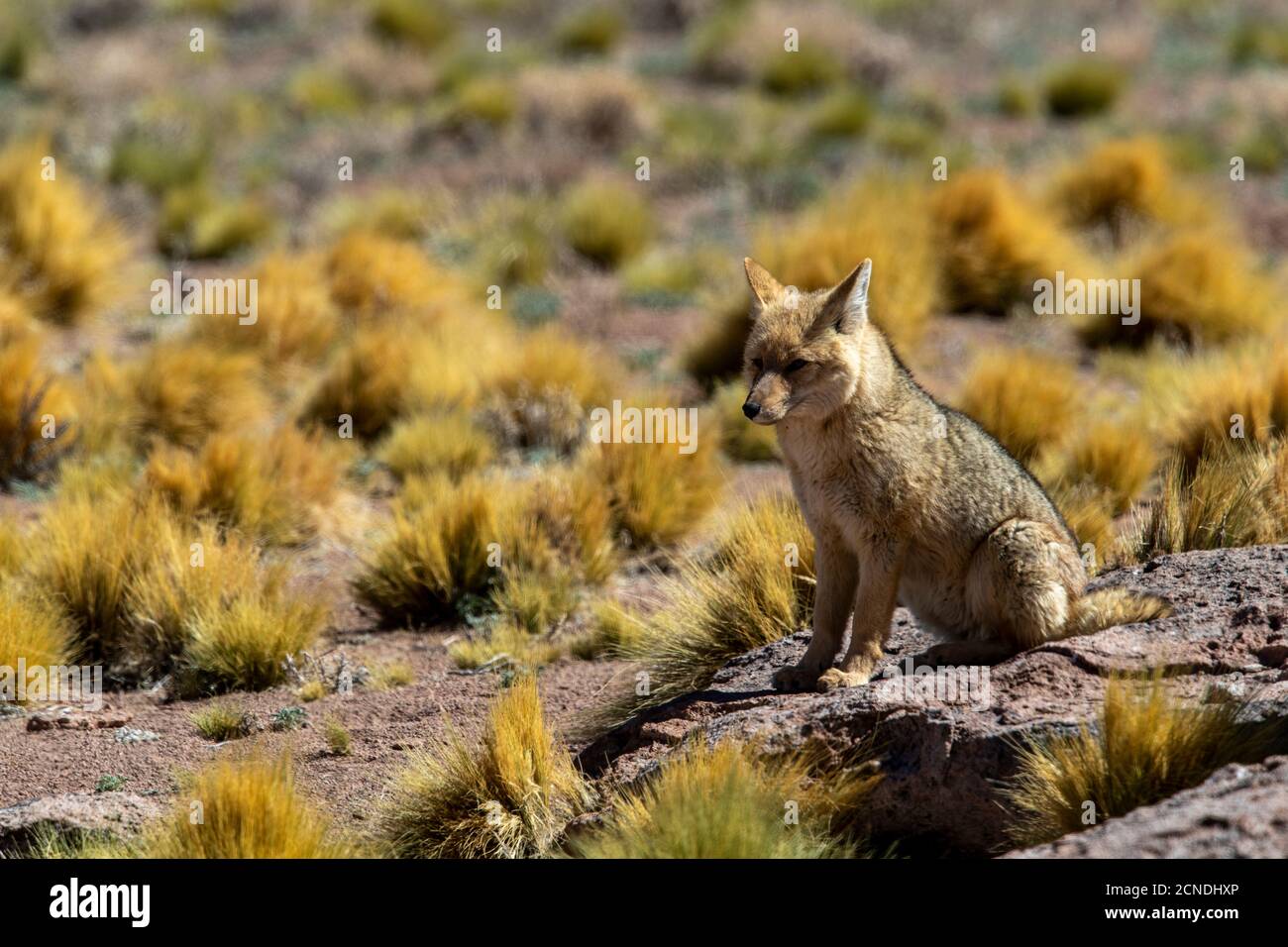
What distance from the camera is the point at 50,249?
14359 mm

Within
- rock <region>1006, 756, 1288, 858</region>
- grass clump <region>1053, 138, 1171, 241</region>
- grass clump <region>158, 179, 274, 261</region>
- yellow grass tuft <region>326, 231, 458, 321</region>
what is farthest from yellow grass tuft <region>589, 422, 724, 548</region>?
grass clump <region>1053, 138, 1171, 241</region>

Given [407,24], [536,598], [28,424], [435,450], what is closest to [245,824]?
[536,598]

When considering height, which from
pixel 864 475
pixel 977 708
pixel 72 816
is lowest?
pixel 72 816

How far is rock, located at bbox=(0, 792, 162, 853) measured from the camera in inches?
254

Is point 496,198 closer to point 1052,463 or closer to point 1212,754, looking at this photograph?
point 1052,463

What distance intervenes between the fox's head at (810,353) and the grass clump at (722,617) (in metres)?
1.77

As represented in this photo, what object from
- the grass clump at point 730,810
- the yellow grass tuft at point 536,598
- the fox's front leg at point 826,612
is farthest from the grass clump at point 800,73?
the grass clump at point 730,810

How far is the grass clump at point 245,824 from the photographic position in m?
5.78

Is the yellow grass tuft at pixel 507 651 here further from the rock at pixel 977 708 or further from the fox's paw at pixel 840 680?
the fox's paw at pixel 840 680

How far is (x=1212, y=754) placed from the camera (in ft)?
18.0

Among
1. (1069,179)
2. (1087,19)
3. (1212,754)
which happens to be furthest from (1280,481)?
(1087,19)

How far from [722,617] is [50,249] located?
8.93 m

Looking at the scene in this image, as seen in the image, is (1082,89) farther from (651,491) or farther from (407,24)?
(651,491)

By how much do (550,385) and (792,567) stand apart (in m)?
4.73
